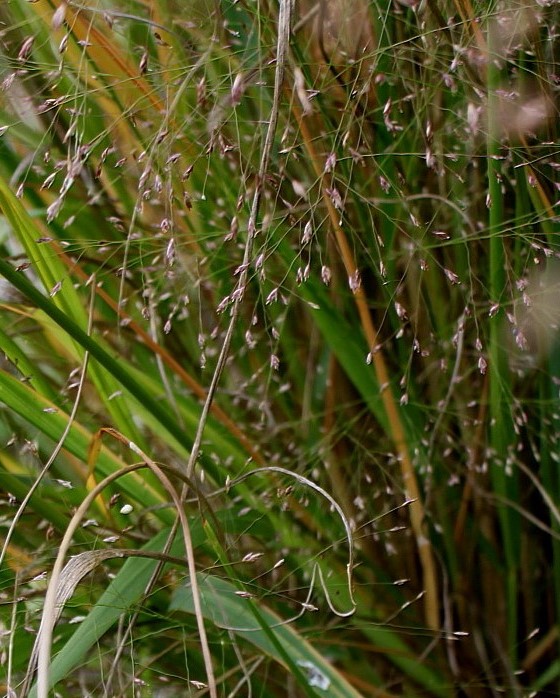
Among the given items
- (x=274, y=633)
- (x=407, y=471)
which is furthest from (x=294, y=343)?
(x=274, y=633)

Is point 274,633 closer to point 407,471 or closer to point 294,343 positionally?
point 407,471

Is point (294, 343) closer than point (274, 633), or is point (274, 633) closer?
point (274, 633)

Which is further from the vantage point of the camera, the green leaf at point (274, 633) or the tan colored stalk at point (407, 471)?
the tan colored stalk at point (407, 471)

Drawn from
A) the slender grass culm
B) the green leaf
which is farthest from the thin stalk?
the green leaf

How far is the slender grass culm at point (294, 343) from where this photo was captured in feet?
1.84

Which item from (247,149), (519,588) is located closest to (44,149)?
(247,149)

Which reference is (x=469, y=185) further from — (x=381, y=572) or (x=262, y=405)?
(x=381, y=572)

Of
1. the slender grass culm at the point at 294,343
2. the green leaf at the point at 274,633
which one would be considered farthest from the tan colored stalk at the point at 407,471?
the green leaf at the point at 274,633

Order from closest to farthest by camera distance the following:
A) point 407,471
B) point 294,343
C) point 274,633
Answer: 1. point 274,633
2. point 407,471
3. point 294,343

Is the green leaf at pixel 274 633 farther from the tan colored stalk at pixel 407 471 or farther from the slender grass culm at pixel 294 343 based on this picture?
the tan colored stalk at pixel 407 471

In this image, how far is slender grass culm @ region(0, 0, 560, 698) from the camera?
560 millimetres

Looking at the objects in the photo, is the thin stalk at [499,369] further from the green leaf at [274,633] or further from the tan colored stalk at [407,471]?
the green leaf at [274,633]

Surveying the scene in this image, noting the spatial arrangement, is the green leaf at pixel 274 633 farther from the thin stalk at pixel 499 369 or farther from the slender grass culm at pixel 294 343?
the thin stalk at pixel 499 369

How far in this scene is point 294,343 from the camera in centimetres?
83
